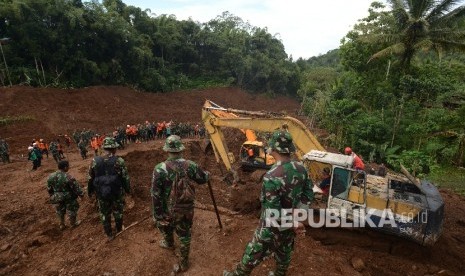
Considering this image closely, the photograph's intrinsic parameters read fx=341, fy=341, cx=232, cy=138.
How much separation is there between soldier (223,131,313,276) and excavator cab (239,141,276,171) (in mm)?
7823

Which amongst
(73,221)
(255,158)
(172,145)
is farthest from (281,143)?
(255,158)

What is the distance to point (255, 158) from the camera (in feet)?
39.8

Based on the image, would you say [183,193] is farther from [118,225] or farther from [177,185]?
[118,225]

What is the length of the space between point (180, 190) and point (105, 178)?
1.56m

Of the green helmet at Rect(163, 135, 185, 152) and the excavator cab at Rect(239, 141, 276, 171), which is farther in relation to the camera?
the excavator cab at Rect(239, 141, 276, 171)

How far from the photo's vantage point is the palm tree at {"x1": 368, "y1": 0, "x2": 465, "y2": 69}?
16188 millimetres

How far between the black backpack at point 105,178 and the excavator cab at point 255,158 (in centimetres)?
703

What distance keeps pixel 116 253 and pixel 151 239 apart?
63 cm

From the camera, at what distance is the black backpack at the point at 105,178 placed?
544 centimetres

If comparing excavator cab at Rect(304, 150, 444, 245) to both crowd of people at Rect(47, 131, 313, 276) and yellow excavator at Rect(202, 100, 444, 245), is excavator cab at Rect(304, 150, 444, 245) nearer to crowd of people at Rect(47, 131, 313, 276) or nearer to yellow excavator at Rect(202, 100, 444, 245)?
yellow excavator at Rect(202, 100, 444, 245)

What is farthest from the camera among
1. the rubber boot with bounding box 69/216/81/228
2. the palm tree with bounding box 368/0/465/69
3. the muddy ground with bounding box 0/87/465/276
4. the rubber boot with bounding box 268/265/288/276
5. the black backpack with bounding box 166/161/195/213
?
the palm tree with bounding box 368/0/465/69

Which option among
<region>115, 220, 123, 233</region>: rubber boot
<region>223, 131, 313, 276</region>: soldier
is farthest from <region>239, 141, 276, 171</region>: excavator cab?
<region>223, 131, 313, 276</region>: soldier

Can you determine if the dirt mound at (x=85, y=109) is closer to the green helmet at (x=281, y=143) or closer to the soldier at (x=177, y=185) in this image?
the soldier at (x=177, y=185)

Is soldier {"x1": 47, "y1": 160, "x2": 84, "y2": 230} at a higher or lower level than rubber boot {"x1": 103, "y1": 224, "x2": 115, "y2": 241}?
higher
